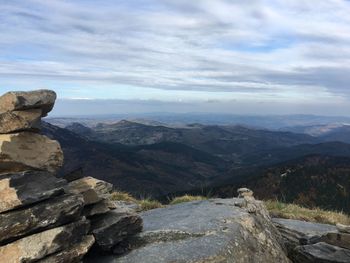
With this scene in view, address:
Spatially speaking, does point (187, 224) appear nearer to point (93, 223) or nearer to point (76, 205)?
point (93, 223)

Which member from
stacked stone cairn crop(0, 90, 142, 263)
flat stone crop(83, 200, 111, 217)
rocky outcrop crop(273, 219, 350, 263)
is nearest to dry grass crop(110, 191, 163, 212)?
rocky outcrop crop(273, 219, 350, 263)

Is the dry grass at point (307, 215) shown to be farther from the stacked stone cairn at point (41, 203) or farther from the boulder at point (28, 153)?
the boulder at point (28, 153)

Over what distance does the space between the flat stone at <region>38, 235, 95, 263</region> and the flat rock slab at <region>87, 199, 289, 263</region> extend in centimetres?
104

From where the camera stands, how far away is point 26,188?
38.7ft

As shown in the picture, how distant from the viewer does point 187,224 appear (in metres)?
14.9

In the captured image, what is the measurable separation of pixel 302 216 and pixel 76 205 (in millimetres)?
15237

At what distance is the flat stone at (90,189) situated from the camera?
1357 centimetres

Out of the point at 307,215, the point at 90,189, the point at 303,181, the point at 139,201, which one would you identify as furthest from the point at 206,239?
the point at 303,181

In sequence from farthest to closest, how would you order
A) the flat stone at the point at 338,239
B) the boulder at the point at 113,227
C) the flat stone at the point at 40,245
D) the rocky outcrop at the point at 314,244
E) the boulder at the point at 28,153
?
1. the flat stone at the point at 338,239
2. the rocky outcrop at the point at 314,244
3. the boulder at the point at 113,227
4. the boulder at the point at 28,153
5. the flat stone at the point at 40,245

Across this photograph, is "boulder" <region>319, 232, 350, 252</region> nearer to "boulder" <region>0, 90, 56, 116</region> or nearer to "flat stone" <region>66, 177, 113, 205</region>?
"flat stone" <region>66, 177, 113, 205</region>

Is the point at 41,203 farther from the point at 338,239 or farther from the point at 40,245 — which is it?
the point at 338,239

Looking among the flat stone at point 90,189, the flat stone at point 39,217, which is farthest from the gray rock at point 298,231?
the flat stone at point 39,217

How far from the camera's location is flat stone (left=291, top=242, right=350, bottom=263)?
611 inches

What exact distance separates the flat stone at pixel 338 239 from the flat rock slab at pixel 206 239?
102 inches
